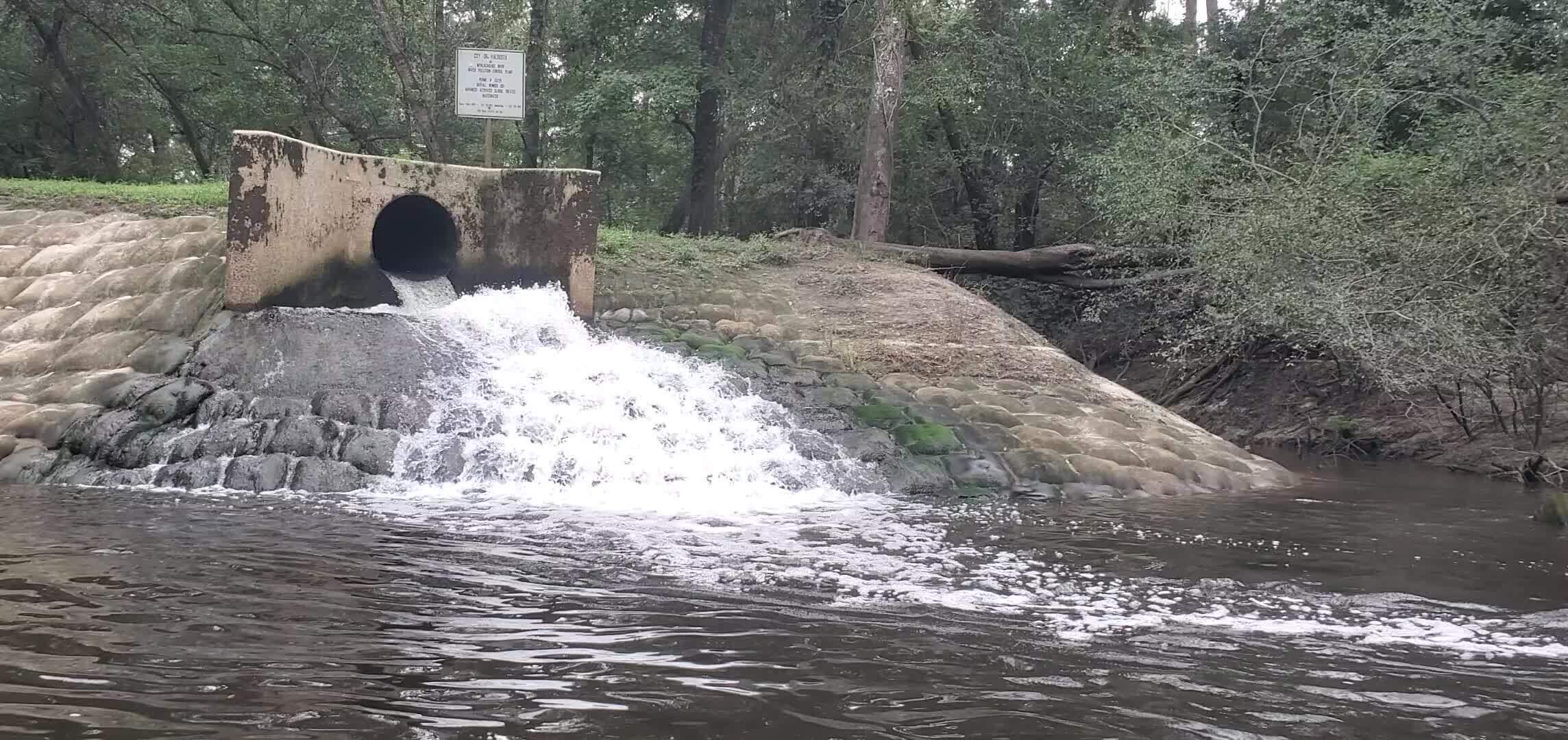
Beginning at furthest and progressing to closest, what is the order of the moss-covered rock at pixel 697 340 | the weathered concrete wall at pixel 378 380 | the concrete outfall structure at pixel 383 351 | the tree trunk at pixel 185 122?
the tree trunk at pixel 185 122
the moss-covered rock at pixel 697 340
the concrete outfall structure at pixel 383 351
the weathered concrete wall at pixel 378 380

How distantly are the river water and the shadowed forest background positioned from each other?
10.1 feet

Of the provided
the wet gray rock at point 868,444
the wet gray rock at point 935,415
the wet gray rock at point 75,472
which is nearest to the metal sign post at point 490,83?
the wet gray rock at point 868,444

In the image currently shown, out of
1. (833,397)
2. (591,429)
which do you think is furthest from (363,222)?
(833,397)

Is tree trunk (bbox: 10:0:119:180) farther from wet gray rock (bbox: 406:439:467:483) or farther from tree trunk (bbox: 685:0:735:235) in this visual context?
wet gray rock (bbox: 406:439:467:483)

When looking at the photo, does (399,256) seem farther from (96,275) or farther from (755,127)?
(755,127)

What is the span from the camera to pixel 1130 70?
18438mm

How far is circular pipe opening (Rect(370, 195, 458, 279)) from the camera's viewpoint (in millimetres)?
14078

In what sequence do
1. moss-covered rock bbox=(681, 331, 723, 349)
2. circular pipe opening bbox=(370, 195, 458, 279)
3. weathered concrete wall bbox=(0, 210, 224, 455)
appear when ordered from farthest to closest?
circular pipe opening bbox=(370, 195, 458, 279) → moss-covered rock bbox=(681, 331, 723, 349) → weathered concrete wall bbox=(0, 210, 224, 455)

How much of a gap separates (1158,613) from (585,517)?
3.82 metres

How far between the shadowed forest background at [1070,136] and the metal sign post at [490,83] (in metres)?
4.94

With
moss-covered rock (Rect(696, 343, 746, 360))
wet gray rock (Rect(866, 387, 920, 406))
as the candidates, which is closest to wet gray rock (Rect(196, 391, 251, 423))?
moss-covered rock (Rect(696, 343, 746, 360))

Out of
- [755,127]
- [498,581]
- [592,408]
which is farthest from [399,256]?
[498,581]

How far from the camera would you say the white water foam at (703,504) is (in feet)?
17.7

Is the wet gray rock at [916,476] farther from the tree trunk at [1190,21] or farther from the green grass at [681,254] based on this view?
the tree trunk at [1190,21]
